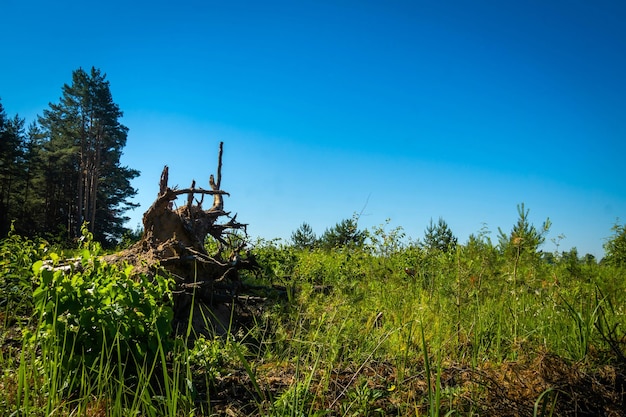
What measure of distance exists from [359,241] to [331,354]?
22.7 feet

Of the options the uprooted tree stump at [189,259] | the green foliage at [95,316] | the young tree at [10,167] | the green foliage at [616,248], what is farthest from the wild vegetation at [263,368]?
the young tree at [10,167]

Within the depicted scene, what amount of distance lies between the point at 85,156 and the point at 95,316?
3543 cm

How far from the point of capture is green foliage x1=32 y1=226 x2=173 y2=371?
2.79 meters

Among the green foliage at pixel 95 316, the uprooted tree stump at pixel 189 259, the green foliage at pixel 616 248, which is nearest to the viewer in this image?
the green foliage at pixel 95 316

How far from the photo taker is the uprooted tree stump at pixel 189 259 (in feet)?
16.7

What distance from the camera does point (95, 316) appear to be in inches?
112

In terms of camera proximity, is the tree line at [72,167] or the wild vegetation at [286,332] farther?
the tree line at [72,167]

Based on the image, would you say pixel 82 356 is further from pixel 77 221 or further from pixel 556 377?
pixel 77 221

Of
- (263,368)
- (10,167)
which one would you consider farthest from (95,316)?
(10,167)

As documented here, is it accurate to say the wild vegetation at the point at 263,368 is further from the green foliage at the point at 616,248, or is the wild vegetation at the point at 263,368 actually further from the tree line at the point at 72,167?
the tree line at the point at 72,167

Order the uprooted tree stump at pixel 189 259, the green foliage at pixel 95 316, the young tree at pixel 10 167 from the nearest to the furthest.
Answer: the green foliage at pixel 95 316 → the uprooted tree stump at pixel 189 259 → the young tree at pixel 10 167

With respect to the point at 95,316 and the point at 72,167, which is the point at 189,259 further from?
Answer: the point at 72,167

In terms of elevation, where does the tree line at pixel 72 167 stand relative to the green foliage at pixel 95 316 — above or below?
above

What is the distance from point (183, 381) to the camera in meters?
3.00
